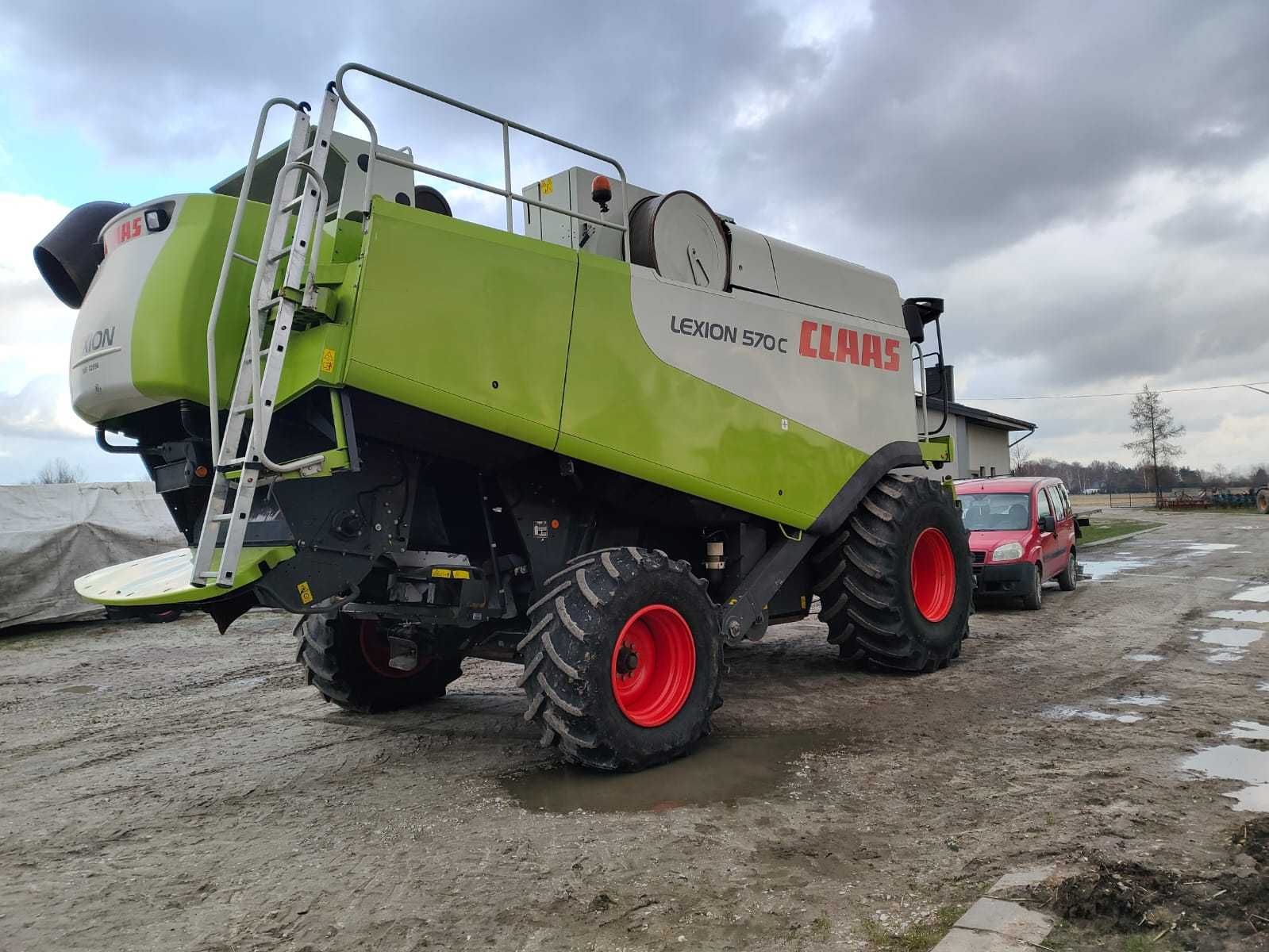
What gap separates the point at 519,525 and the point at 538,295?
1285mm

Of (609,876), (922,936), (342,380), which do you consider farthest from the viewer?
(342,380)

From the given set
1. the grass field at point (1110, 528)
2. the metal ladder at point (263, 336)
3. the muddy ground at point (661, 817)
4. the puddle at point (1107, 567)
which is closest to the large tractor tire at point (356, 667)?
the muddy ground at point (661, 817)

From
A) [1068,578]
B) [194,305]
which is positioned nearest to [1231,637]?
[1068,578]

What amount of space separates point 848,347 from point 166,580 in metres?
4.74

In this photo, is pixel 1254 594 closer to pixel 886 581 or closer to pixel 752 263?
pixel 886 581

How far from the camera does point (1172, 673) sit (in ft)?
22.0

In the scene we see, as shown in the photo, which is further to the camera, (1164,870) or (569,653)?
(569,653)

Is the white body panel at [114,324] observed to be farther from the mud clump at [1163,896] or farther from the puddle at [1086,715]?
the puddle at [1086,715]

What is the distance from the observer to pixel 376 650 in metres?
6.27

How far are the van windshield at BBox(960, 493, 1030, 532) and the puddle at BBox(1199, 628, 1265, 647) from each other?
10.3ft

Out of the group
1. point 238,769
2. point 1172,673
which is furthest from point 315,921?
point 1172,673

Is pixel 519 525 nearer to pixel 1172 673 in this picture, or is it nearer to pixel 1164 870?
pixel 1164 870

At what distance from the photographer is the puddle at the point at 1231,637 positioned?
793 centimetres

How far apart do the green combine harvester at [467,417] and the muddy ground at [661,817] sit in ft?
1.93
